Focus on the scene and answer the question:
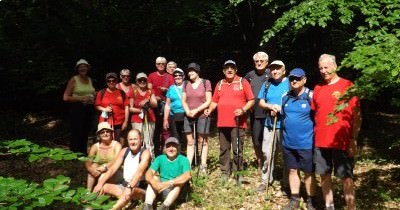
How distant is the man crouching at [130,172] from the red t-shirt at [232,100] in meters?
A: 1.50

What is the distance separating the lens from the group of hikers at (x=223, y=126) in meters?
5.49

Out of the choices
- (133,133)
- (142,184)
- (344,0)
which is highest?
(344,0)

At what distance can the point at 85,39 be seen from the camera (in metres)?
13.6

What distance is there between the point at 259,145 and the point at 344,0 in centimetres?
317

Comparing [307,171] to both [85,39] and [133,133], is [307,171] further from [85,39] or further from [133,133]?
[85,39]

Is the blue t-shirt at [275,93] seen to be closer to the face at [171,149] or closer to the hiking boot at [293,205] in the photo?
the hiking boot at [293,205]

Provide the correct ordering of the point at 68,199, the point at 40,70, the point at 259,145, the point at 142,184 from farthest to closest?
the point at 40,70
the point at 259,145
the point at 142,184
the point at 68,199

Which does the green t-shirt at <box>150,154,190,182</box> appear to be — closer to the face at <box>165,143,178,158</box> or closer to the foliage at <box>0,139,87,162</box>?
the face at <box>165,143,178,158</box>

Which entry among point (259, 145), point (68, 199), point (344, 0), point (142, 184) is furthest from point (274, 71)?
point (68, 199)

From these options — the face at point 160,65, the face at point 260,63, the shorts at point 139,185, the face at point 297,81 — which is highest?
the face at point 160,65

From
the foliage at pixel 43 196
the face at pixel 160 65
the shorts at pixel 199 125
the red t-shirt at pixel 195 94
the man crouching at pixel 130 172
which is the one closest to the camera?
the foliage at pixel 43 196

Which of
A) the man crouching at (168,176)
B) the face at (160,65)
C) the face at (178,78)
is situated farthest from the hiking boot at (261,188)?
the face at (160,65)

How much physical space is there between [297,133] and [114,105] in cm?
354

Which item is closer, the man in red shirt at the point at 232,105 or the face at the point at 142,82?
the man in red shirt at the point at 232,105
